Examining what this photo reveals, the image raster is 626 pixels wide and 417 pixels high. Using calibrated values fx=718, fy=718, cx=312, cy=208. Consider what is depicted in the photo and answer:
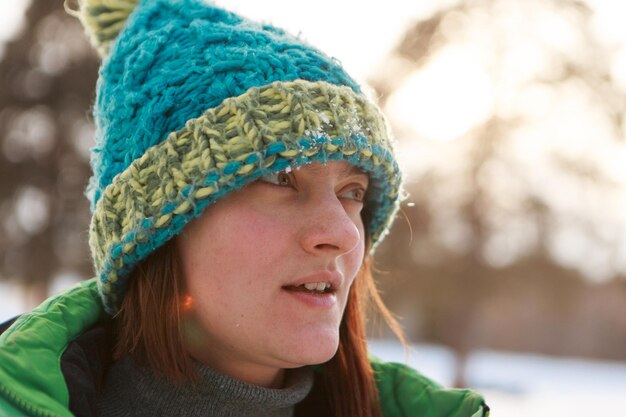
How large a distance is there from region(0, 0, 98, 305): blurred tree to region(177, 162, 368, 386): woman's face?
→ 1154cm

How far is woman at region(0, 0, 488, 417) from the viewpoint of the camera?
5.69 ft

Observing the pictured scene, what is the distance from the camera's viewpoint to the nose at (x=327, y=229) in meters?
1.77

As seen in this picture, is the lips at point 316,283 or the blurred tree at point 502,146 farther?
the blurred tree at point 502,146

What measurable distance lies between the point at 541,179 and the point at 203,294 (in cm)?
986

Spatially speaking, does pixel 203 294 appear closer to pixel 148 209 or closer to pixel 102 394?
pixel 148 209

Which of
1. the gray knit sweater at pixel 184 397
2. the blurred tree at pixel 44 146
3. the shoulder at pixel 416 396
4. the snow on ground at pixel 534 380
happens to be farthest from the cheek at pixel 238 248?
the blurred tree at pixel 44 146

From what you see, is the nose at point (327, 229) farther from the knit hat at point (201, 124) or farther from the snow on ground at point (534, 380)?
the snow on ground at point (534, 380)

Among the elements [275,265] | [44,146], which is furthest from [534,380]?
[275,265]

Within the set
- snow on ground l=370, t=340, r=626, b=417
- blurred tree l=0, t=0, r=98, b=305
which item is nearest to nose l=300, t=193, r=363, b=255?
snow on ground l=370, t=340, r=626, b=417

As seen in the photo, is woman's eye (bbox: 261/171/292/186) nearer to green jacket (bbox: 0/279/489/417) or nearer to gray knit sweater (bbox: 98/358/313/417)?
gray knit sweater (bbox: 98/358/313/417)

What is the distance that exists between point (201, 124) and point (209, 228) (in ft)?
0.86

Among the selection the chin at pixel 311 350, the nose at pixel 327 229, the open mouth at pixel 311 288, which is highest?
the nose at pixel 327 229

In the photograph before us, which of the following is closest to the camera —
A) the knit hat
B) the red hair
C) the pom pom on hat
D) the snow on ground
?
the knit hat

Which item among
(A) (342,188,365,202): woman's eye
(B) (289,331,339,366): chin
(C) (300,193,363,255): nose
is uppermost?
(A) (342,188,365,202): woman's eye
